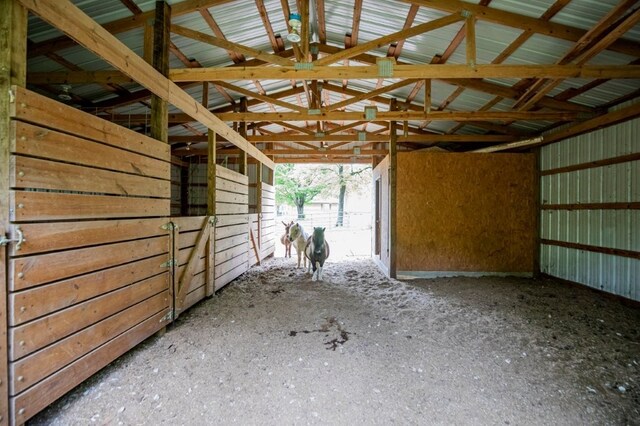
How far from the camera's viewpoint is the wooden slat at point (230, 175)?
198 inches

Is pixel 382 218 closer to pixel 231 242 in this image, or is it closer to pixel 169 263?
pixel 231 242

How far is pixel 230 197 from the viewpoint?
5516 millimetres

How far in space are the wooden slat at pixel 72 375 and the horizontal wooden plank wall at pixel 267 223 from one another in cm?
504

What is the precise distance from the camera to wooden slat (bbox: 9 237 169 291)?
173 centimetres

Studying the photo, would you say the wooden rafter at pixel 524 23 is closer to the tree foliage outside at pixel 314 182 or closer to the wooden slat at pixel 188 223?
the wooden slat at pixel 188 223

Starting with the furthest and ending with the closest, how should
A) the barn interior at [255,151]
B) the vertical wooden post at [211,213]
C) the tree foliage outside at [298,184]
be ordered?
the tree foliage outside at [298,184] → the vertical wooden post at [211,213] → the barn interior at [255,151]

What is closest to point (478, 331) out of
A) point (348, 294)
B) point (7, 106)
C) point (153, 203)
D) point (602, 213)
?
point (348, 294)

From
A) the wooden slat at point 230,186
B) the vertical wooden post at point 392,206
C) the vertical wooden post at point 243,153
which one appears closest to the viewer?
the wooden slat at point 230,186

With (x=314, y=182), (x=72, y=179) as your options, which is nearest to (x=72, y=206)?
(x=72, y=179)

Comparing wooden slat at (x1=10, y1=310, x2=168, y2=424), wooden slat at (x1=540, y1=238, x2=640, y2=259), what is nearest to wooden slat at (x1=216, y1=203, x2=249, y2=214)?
wooden slat at (x1=10, y1=310, x2=168, y2=424)

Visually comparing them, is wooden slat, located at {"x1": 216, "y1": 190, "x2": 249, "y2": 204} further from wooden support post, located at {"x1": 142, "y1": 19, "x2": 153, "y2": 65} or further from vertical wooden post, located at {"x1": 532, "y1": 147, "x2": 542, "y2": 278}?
vertical wooden post, located at {"x1": 532, "y1": 147, "x2": 542, "y2": 278}

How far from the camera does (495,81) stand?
496cm

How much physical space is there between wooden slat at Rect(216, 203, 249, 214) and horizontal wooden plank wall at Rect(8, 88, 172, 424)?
1.90 metres

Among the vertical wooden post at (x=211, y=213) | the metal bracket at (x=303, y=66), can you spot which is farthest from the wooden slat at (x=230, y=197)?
the metal bracket at (x=303, y=66)
